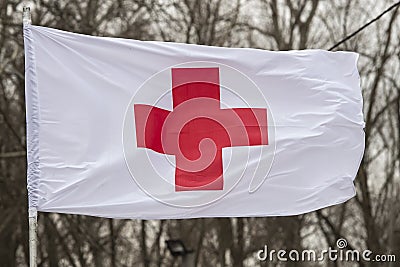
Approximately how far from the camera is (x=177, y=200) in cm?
754

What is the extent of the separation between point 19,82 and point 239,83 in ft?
32.5

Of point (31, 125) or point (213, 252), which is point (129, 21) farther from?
point (31, 125)
